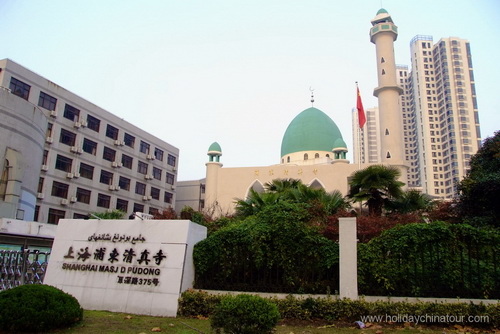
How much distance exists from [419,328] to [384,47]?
92.5 feet

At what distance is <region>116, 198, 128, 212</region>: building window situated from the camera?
34.7 m

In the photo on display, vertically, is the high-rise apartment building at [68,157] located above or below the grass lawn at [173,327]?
above

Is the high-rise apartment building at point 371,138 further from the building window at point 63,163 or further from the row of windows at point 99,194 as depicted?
the building window at point 63,163

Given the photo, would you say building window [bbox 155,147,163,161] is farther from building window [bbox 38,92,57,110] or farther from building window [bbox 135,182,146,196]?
building window [bbox 38,92,57,110]

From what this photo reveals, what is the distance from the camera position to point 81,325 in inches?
272

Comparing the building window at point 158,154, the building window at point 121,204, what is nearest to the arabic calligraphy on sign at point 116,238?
the building window at point 121,204

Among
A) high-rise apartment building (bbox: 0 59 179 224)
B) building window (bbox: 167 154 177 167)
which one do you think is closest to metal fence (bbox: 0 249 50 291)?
high-rise apartment building (bbox: 0 59 179 224)

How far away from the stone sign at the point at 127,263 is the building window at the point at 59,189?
20.9 m

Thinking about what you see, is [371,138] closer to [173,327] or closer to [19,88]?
[19,88]

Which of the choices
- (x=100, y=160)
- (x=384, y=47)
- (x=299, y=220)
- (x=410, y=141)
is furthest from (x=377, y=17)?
(x=410, y=141)

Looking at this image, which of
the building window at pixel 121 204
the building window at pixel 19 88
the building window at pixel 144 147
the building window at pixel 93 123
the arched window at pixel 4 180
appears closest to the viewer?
the arched window at pixel 4 180

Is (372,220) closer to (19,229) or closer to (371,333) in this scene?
(371,333)

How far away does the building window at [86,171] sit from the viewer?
31.5 metres

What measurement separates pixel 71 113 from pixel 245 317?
1160 inches
